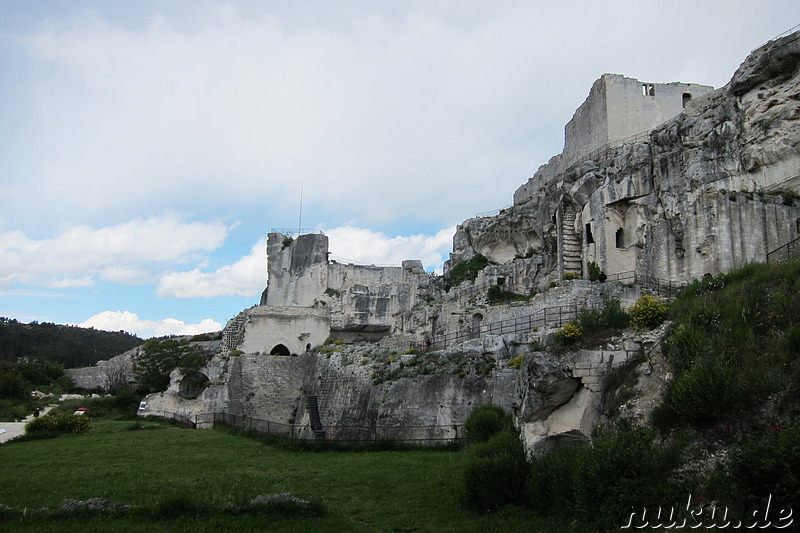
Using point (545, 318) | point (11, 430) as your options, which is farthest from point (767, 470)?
point (11, 430)

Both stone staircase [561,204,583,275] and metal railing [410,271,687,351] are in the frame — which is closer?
metal railing [410,271,687,351]

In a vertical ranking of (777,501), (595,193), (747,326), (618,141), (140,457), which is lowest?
(140,457)

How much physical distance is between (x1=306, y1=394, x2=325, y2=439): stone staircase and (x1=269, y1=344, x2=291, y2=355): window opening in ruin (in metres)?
6.13

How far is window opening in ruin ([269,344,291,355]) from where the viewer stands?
34.5 m

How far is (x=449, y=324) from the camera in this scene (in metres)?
28.9

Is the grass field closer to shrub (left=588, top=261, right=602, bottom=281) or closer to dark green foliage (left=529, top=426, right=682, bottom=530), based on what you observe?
dark green foliage (left=529, top=426, right=682, bottom=530)

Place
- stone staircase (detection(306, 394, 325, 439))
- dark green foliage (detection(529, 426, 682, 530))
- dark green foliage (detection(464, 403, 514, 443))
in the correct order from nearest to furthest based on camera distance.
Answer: dark green foliage (detection(529, 426, 682, 530))
dark green foliage (detection(464, 403, 514, 443))
stone staircase (detection(306, 394, 325, 439))

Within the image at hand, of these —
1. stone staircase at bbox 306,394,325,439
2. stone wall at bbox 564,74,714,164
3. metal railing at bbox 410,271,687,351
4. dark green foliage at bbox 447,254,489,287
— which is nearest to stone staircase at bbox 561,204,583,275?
metal railing at bbox 410,271,687,351

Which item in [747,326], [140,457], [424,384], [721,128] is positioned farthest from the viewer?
[721,128]

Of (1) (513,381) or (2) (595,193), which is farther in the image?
(2) (595,193)

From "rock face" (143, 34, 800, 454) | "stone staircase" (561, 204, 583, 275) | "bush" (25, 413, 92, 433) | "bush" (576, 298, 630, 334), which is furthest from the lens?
"stone staircase" (561, 204, 583, 275)

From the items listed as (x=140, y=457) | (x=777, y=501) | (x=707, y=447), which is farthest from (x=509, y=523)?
(x=140, y=457)

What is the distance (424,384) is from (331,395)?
7.50 meters

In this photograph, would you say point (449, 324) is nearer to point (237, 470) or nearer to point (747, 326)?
point (237, 470)
